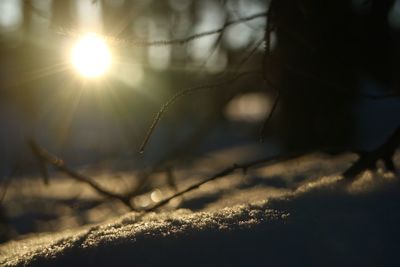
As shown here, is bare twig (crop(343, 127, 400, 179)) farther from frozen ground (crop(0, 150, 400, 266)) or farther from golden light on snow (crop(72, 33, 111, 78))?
golden light on snow (crop(72, 33, 111, 78))

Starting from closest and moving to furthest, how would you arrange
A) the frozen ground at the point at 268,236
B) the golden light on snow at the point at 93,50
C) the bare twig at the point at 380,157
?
the frozen ground at the point at 268,236 → the golden light on snow at the point at 93,50 → the bare twig at the point at 380,157

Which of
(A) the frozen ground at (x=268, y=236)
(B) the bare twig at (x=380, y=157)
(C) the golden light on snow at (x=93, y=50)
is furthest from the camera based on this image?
(B) the bare twig at (x=380, y=157)

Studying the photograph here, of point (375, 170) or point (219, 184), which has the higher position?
point (219, 184)

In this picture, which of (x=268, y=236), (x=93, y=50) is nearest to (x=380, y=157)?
(x=268, y=236)

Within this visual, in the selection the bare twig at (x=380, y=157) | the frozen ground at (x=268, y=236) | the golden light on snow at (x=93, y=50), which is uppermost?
the golden light on snow at (x=93, y=50)

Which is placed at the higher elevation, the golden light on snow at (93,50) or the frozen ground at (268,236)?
the golden light on snow at (93,50)

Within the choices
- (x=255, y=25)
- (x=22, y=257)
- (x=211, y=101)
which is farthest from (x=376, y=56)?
(x=22, y=257)

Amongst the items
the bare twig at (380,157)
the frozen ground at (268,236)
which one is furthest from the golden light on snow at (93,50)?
the bare twig at (380,157)

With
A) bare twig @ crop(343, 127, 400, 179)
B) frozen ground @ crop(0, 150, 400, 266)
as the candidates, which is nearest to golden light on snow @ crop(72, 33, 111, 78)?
frozen ground @ crop(0, 150, 400, 266)

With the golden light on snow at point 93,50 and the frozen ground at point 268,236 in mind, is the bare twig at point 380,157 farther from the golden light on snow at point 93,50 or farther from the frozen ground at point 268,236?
the golden light on snow at point 93,50

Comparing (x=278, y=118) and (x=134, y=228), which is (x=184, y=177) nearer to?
(x=278, y=118)

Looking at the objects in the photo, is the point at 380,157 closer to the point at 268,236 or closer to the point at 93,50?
the point at 268,236
